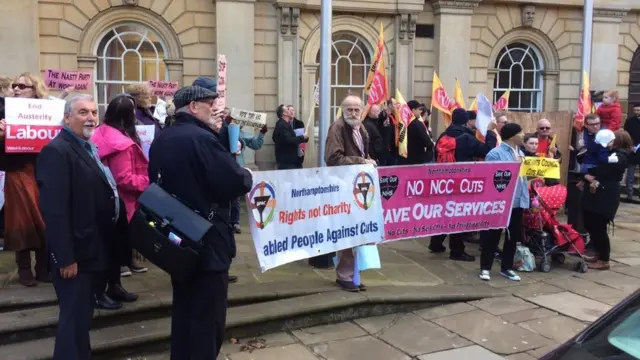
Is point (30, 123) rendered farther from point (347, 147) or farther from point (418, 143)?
point (418, 143)

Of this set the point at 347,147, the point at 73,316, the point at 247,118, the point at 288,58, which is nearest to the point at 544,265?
the point at 347,147

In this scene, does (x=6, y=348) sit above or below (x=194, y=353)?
below

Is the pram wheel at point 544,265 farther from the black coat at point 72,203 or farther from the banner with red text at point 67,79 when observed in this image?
the banner with red text at point 67,79

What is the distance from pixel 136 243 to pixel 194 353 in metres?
0.78

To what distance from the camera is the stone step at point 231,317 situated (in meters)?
4.50

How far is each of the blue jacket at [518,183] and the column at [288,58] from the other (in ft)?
22.1

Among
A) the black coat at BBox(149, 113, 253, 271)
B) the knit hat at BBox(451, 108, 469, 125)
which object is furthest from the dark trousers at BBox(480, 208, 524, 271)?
the black coat at BBox(149, 113, 253, 271)

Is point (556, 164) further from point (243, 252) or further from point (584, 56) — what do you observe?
point (584, 56)

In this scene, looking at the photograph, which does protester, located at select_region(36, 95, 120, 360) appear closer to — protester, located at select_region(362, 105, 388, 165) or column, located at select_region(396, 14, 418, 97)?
protester, located at select_region(362, 105, 388, 165)

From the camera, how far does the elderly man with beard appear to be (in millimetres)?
5680

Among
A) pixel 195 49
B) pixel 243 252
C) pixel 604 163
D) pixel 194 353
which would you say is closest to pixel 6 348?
pixel 194 353

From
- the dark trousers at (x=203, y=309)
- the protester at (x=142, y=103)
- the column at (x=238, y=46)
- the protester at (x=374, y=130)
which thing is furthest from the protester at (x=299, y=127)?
the dark trousers at (x=203, y=309)

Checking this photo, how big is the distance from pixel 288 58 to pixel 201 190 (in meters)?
9.69

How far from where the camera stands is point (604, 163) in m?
7.02
